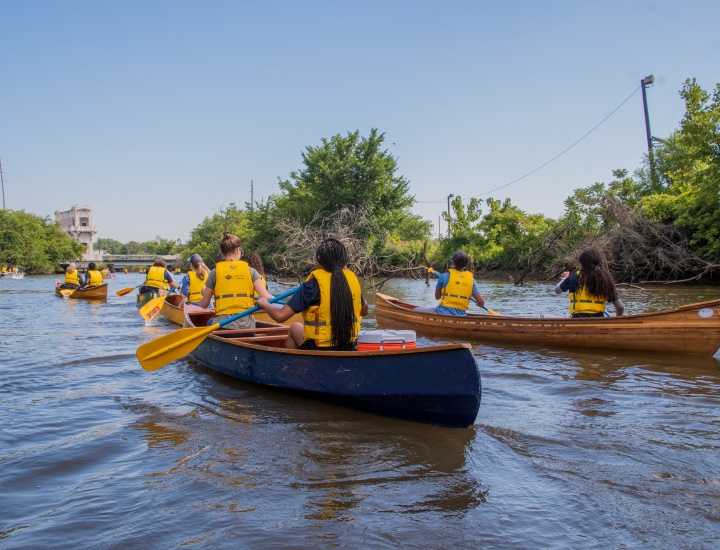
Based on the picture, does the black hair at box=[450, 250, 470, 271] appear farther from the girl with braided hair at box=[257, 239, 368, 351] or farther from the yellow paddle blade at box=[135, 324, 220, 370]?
the yellow paddle blade at box=[135, 324, 220, 370]

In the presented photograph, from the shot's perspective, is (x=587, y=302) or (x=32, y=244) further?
(x=32, y=244)

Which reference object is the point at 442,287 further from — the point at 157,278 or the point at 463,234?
the point at 463,234

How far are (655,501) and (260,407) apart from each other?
11.8 ft

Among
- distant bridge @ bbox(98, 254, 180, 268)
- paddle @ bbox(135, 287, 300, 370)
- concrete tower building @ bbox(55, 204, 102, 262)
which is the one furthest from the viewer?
concrete tower building @ bbox(55, 204, 102, 262)

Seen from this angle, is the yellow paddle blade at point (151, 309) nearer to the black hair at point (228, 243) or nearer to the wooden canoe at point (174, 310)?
the wooden canoe at point (174, 310)

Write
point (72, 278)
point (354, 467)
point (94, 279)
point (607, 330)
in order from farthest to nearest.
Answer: point (72, 278), point (94, 279), point (607, 330), point (354, 467)

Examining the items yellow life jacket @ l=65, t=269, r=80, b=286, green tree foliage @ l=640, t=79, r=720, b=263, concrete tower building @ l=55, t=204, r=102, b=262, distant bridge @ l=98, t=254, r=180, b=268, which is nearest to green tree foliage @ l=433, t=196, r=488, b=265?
green tree foliage @ l=640, t=79, r=720, b=263

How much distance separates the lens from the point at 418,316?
10.3 m

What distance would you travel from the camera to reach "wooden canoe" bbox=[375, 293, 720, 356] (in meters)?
7.58

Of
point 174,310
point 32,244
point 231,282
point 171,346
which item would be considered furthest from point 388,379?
point 32,244

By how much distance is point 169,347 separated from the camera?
6.30m

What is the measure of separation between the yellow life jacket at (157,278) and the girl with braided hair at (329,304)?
1117cm

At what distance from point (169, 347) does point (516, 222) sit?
31130 millimetres

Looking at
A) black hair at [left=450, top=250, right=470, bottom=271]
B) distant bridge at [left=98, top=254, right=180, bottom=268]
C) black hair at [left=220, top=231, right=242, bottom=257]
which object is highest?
distant bridge at [left=98, top=254, right=180, bottom=268]
